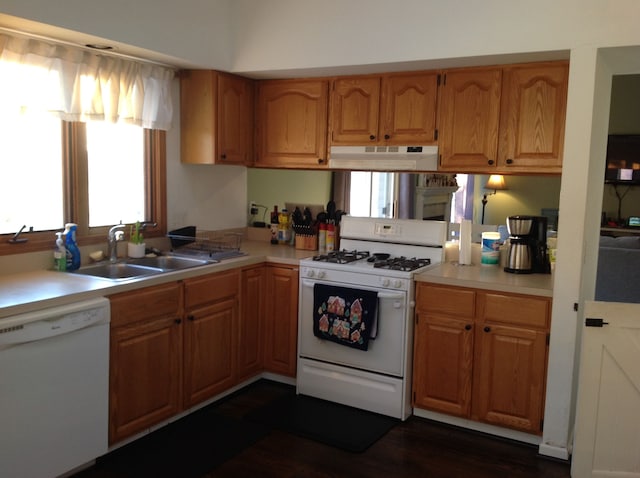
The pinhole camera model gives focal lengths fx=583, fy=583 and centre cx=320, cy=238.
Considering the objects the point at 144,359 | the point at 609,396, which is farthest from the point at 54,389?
the point at 609,396

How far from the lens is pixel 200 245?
396cm

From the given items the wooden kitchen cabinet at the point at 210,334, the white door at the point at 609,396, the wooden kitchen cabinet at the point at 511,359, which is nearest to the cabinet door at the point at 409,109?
the wooden kitchen cabinet at the point at 511,359

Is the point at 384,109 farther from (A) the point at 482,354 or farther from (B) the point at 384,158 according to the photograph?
(A) the point at 482,354

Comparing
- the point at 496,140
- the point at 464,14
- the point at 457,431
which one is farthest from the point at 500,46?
the point at 457,431

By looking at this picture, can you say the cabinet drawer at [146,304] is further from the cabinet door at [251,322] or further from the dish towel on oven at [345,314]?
the dish towel on oven at [345,314]

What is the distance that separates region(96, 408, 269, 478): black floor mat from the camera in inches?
114

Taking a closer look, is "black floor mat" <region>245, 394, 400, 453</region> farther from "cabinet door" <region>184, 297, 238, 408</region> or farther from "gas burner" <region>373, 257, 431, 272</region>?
"gas burner" <region>373, 257, 431, 272</region>

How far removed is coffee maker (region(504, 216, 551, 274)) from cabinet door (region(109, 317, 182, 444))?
1985mm

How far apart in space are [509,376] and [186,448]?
1.79 meters

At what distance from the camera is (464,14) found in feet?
10.4

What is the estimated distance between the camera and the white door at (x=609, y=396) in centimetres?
272

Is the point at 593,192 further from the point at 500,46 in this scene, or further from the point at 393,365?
the point at 393,365

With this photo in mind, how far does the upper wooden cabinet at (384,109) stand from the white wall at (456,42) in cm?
15

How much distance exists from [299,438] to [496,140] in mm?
2042
